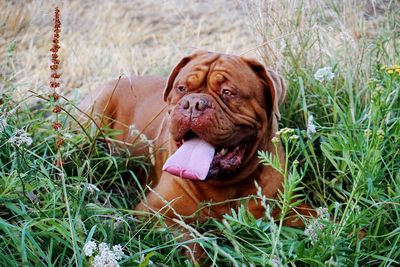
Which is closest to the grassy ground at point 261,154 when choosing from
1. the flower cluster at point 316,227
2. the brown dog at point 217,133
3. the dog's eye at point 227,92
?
the flower cluster at point 316,227

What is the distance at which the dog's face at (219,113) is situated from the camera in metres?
3.53

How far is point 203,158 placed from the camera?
3539 millimetres

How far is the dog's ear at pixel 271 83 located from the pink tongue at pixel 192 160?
0.39m

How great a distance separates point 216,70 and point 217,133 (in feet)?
1.19

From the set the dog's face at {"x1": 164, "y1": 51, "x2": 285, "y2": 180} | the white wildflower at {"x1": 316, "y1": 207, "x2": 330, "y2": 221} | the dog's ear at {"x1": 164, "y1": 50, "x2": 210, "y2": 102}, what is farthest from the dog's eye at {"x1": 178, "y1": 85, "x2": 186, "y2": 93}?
the white wildflower at {"x1": 316, "y1": 207, "x2": 330, "y2": 221}

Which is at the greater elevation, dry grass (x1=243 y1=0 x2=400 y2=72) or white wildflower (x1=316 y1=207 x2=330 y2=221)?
dry grass (x1=243 y1=0 x2=400 y2=72)

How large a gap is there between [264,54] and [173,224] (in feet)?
5.24

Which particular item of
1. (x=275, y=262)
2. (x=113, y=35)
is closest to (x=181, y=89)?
(x=275, y=262)

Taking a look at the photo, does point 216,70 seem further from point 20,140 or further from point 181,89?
point 20,140

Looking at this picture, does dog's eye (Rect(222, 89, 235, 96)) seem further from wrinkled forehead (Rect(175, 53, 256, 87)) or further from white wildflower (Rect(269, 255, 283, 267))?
white wildflower (Rect(269, 255, 283, 267))

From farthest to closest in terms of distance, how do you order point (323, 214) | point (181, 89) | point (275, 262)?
point (181, 89)
point (323, 214)
point (275, 262)

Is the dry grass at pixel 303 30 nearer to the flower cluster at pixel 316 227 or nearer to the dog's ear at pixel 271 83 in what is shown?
the dog's ear at pixel 271 83

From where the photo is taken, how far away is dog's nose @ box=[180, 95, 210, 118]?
3.53 m

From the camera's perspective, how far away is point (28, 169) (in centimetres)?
345
